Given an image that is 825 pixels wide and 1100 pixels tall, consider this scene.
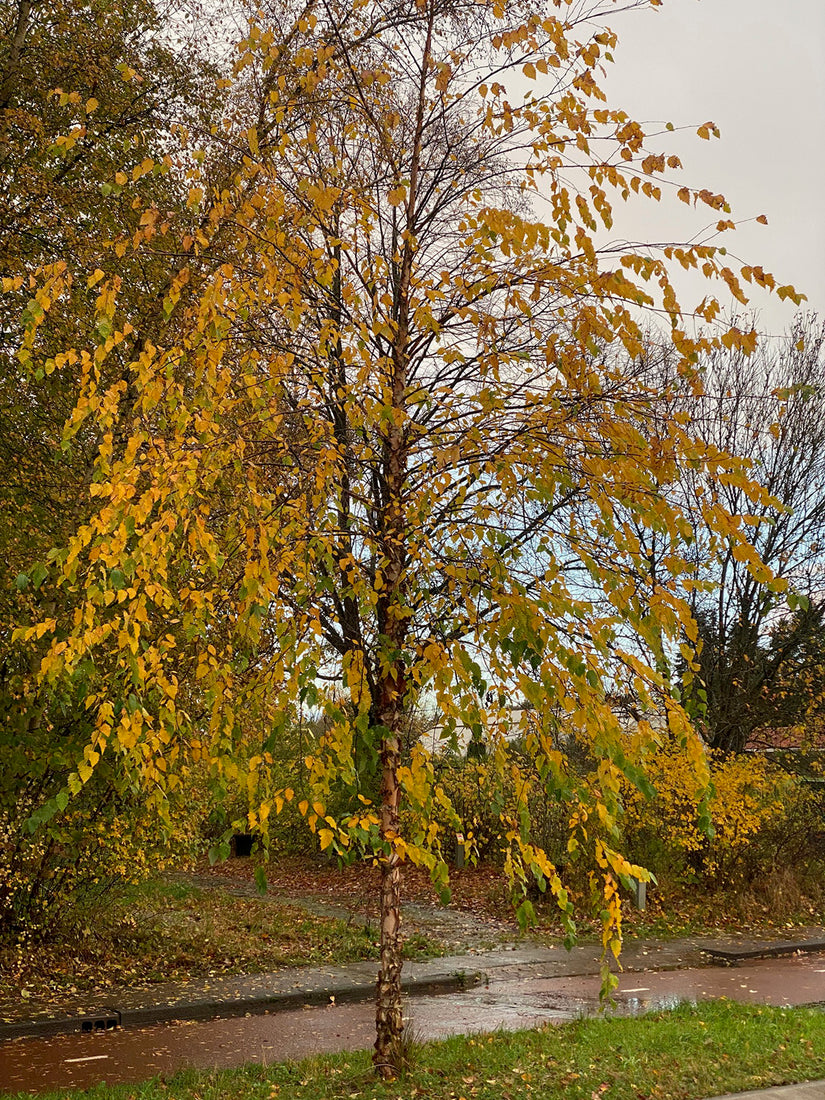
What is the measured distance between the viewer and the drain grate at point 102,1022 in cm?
814

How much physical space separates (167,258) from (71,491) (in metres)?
2.54

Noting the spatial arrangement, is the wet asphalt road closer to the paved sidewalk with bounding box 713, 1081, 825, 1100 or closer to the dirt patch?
the dirt patch

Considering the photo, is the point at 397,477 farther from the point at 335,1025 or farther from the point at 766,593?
the point at 766,593

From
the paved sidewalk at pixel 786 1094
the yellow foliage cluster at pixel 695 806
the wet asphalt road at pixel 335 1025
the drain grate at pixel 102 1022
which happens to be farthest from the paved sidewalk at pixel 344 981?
the paved sidewalk at pixel 786 1094

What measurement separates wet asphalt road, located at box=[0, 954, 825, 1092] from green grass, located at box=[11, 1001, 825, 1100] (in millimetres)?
664

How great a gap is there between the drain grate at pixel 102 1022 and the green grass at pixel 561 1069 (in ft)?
6.96

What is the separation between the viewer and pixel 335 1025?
8383 mm

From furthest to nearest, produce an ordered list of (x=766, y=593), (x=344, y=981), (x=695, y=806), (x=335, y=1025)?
Answer: (x=766, y=593) < (x=695, y=806) < (x=344, y=981) < (x=335, y=1025)

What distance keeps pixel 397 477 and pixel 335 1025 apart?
5.02 m

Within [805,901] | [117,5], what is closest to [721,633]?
[805,901]

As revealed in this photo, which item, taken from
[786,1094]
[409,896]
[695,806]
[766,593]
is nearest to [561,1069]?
[786,1094]

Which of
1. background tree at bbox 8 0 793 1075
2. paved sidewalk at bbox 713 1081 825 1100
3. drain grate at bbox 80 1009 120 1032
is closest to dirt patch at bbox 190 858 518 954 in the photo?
drain grate at bbox 80 1009 120 1032

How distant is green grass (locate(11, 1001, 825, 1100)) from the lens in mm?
5785

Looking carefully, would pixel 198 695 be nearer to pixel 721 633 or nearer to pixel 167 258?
pixel 167 258
